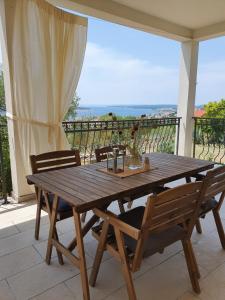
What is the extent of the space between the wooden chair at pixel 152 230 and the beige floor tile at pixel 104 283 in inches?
2.6

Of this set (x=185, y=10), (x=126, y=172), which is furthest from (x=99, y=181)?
(x=185, y=10)

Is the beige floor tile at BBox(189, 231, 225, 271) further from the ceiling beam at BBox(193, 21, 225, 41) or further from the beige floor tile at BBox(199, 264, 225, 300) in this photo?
the ceiling beam at BBox(193, 21, 225, 41)

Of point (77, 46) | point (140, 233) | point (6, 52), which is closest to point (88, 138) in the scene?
point (77, 46)

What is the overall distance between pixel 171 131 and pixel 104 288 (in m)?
3.87

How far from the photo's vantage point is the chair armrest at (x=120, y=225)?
1.17 metres

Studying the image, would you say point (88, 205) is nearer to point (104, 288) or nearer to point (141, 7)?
point (104, 288)

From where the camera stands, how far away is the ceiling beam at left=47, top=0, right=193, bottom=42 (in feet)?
9.40

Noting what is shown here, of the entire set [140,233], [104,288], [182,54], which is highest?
[182,54]

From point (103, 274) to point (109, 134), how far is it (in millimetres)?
2560

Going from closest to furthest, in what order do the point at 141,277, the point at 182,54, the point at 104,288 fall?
the point at 104,288
the point at 141,277
the point at 182,54

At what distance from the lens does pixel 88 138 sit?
149 inches

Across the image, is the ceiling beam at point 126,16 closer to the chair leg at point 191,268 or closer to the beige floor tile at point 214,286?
the chair leg at point 191,268

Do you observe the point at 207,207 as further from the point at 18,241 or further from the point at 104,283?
the point at 18,241

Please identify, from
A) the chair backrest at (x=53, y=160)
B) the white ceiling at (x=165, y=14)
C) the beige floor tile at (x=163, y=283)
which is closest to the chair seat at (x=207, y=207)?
the beige floor tile at (x=163, y=283)
